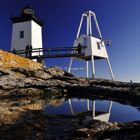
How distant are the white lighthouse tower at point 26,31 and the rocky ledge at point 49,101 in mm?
13812

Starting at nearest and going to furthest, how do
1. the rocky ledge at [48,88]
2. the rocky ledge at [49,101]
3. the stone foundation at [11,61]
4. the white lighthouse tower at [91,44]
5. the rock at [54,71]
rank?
the rocky ledge at [49,101], the rocky ledge at [48,88], the stone foundation at [11,61], the rock at [54,71], the white lighthouse tower at [91,44]

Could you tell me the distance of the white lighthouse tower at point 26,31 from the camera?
4078 centimetres

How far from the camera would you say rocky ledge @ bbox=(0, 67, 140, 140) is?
7.12m

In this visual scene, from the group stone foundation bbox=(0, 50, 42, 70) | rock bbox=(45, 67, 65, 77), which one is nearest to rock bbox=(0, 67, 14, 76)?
stone foundation bbox=(0, 50, 42, 70)

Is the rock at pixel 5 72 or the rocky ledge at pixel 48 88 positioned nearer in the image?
the rocky ledge at pixel 48 88

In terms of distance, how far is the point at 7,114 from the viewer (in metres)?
10.2

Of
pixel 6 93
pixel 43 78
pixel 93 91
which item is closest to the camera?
pixel 6 93

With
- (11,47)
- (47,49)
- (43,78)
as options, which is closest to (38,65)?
(47,49)

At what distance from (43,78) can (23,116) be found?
1382 centimetres

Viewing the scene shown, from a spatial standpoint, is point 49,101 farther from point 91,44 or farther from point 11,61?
point 91,44

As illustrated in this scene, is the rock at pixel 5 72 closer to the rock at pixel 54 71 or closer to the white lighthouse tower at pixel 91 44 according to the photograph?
the rock at pixel 54 71

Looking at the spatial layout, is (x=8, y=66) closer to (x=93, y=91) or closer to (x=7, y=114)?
(x=93, y=91)

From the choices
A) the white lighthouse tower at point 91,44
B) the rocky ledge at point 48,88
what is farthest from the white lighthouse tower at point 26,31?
the rocky ledge at point 48,88

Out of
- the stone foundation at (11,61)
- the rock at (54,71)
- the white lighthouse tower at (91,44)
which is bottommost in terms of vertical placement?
the rock at (54,71)
